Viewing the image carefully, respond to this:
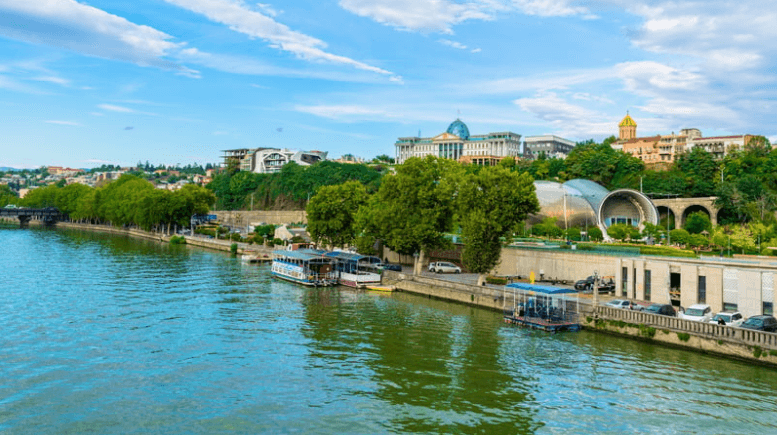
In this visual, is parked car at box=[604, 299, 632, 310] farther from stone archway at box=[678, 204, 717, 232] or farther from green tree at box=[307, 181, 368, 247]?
stone archway at box=[678, 204, 717, 232]

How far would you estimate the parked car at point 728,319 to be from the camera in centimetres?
2835

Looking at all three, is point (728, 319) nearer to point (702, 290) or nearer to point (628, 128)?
point (702, 290)

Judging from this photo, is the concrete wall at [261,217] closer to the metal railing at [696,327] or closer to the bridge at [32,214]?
the bridge at [32,214]

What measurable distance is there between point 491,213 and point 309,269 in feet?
58.3

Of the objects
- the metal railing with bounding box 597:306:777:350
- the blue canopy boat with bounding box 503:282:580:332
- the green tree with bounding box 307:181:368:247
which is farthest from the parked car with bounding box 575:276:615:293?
the green tree with bounding box 307:181:368:247

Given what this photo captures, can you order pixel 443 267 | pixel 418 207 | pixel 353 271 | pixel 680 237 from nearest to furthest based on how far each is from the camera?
1. pixel 353 271
2. pixel 418 207
3. pixel 443 267
4. pixel 680 237

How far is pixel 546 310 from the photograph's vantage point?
33.7 meters

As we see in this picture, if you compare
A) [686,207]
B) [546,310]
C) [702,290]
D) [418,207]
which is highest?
[686,207]

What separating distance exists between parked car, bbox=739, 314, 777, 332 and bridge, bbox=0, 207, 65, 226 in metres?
170

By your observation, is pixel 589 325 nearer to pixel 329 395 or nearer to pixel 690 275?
pixel 690 275

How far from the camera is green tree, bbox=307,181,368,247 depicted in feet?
205

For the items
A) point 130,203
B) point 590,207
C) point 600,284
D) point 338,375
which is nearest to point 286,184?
point 130,203

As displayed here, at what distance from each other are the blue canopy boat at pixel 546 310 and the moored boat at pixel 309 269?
63.9 ft

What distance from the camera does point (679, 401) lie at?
21.1m
